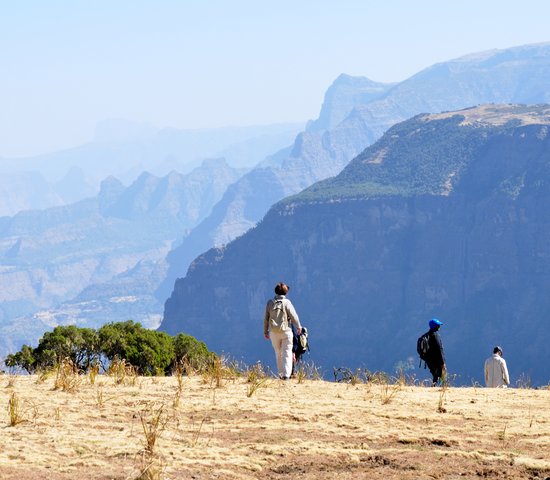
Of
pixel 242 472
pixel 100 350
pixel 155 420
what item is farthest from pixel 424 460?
pixel 100 350

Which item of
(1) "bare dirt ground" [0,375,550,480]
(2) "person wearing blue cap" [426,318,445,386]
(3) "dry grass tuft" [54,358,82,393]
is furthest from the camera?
(2) "person wearing blue cap" [426,318,445,386]

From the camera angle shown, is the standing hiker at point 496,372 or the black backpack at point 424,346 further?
the standing hiker at point 496,372

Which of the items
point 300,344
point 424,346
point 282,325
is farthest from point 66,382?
point 424,346

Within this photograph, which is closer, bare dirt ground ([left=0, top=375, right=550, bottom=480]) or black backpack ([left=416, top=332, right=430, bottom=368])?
bare dirt ground ([left=0, top=375, right=550, bottom=480])

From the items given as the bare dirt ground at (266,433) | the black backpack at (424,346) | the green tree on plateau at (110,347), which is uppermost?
the green tree on plateau at (110,347)

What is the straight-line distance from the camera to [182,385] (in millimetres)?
23094

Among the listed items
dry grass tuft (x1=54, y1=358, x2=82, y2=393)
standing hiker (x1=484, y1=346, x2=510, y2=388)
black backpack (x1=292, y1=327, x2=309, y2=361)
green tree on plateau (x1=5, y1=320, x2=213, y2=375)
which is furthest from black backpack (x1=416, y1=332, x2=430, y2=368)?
green tree on plateau (x1=5, y1=320, x2=213, y2=375)

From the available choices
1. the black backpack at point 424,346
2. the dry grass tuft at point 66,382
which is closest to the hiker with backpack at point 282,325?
the black backpack at point 424,346

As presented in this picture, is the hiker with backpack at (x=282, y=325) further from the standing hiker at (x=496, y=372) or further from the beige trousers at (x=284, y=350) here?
the standing hiker at (x=496, y=372)

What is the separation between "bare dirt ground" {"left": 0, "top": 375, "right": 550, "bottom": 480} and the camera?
15664 mm

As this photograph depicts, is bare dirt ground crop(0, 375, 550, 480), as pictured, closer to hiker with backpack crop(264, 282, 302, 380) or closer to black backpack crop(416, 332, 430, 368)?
hiker with backpack crop(264, 282, 302, 380)

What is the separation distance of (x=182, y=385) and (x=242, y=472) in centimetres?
Answer: 760

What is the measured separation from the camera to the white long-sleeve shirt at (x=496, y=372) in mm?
29156

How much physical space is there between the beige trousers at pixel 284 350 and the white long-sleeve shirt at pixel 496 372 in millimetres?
6595
